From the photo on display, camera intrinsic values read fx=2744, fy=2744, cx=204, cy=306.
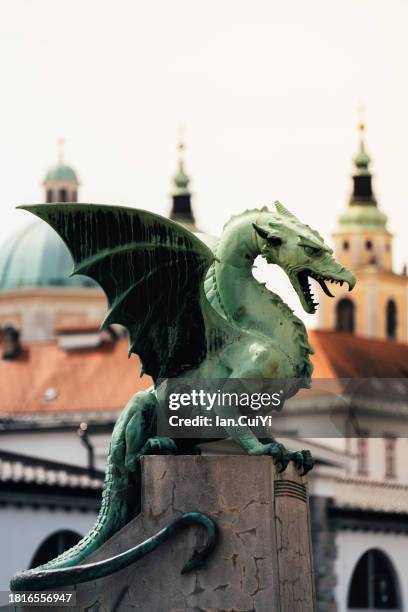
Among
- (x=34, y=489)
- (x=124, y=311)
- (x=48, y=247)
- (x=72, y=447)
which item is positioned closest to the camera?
(x=124, y=311)

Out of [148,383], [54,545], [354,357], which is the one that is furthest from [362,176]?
[54,545]

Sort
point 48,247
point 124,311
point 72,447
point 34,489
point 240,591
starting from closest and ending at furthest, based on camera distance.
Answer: point 240,591
point 124,311
point 34,489
point 72,447
point 48,247

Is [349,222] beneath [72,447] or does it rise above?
above

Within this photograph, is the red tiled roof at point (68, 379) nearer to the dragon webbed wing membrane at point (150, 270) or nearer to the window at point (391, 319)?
the window at point (391, 319)

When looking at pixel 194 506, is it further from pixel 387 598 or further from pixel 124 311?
pixel 387 598

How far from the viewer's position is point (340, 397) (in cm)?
2377

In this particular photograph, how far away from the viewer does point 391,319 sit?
13912cm

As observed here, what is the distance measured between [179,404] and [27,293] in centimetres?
11012

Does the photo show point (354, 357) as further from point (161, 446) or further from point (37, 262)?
point (161, 446)

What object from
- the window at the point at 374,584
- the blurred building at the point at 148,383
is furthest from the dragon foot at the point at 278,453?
the window at the point at 374,584

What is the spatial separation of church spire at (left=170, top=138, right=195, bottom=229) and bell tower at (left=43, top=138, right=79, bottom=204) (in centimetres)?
1214

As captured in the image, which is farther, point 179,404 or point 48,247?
point 48,247

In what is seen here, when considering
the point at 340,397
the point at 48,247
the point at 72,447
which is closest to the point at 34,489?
the point at 72,447

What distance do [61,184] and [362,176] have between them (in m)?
14.7
